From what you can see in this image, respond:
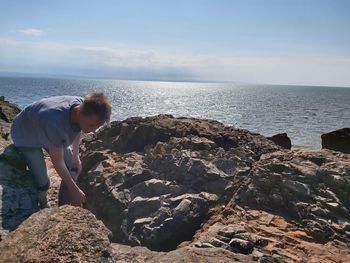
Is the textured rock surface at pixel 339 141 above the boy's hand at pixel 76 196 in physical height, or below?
below

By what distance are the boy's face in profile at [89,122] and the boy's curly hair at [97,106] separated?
6 centimetres

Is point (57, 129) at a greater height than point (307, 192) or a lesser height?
greater

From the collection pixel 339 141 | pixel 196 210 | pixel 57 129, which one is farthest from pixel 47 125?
pixel 339 141

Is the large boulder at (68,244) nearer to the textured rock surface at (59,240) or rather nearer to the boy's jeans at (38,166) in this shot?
the textured rock surface at (59,240)

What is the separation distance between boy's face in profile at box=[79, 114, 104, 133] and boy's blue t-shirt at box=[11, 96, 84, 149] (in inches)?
10.1

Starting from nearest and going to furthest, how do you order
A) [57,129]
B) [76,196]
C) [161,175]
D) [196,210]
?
[57,129] → [76,196] → [196,210] → [161,175]

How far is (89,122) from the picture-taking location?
203 inches

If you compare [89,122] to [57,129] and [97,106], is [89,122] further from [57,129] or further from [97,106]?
[57,129]

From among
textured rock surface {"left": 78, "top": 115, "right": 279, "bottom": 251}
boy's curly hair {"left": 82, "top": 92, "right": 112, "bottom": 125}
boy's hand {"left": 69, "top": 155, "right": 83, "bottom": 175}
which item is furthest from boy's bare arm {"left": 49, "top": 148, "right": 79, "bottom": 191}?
textured rock surface {"left": 78, "top": 115, "right": 279, "bottom": 251}

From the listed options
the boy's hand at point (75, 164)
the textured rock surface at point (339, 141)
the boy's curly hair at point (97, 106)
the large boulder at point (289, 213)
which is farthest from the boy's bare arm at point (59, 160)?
the textured rock surface at point (339, 141)

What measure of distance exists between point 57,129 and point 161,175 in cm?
319

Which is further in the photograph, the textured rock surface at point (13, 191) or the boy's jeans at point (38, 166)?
the boy's jeans at point (38, 166)

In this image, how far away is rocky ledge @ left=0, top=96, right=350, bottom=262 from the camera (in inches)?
165

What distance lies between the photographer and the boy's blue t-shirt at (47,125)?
5.17m
